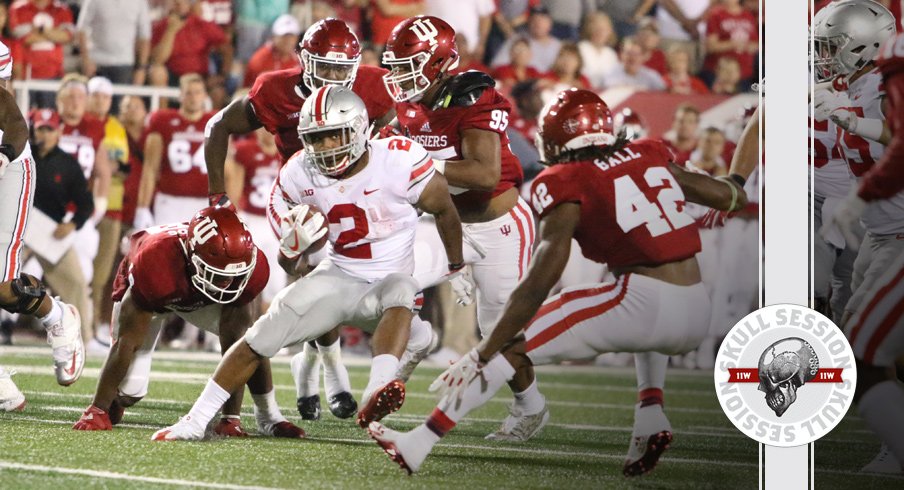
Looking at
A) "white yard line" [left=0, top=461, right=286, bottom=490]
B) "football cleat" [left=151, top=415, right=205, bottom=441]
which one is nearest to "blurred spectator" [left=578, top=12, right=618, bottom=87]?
"football cleat" [left=151, top=415, right=205, bottom=441]

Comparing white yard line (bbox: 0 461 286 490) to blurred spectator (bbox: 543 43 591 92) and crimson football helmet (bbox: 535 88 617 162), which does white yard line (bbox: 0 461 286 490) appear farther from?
blurred spectator (bbox: 543 43 591 92)

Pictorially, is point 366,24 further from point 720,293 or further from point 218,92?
point 720,293

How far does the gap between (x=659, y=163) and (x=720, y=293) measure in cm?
36

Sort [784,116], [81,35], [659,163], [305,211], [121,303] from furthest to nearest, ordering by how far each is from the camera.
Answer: [81,35] < [121,303] < [305,211] < [659,163] < [784,116]

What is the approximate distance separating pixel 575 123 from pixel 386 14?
97.8 inches

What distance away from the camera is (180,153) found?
15.0 feet

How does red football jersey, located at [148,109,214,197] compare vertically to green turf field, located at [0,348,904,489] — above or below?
above

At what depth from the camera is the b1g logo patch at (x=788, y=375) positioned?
6.79 feet

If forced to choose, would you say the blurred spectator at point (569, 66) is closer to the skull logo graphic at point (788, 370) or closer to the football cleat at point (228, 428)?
the football cleat at point (228, 428)

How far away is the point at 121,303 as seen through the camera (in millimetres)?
2680

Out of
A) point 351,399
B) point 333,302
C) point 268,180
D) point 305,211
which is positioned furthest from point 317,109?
point 268,180

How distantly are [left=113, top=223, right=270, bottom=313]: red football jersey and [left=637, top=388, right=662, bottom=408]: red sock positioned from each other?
0.83 metres

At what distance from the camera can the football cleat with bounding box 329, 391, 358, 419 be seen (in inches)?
119

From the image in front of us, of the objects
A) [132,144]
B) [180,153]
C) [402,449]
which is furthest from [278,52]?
[402,449]
